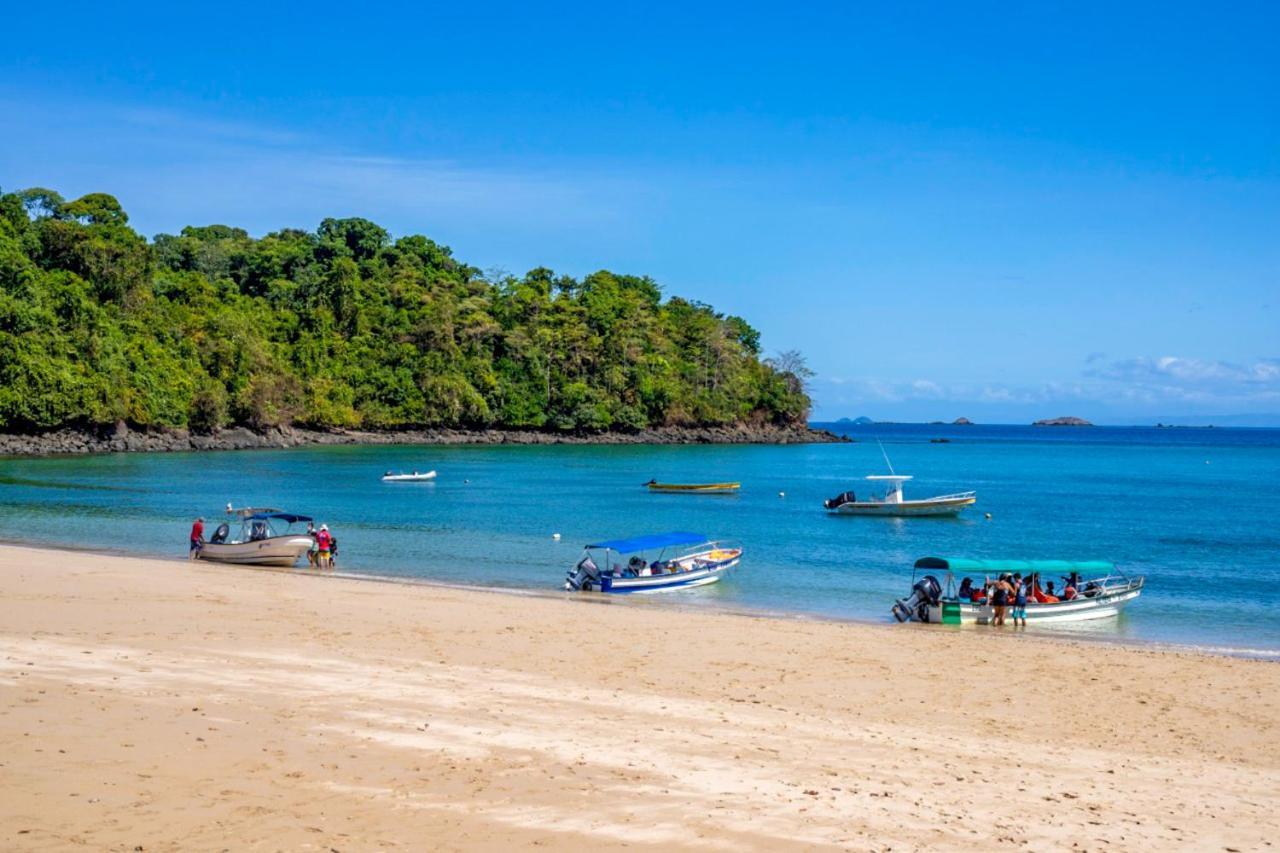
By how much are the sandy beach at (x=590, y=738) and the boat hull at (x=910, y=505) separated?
115 feet

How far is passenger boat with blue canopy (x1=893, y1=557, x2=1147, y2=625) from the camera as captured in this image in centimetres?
2592

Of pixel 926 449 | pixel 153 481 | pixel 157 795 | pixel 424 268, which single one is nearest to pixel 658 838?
pixel 157 795

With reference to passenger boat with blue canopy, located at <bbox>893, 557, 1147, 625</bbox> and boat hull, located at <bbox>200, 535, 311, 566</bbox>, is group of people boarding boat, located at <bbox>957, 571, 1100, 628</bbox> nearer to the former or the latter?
passenger boat with blue canopy, located at <bbox>893, 557, 1147, 625</bbox>

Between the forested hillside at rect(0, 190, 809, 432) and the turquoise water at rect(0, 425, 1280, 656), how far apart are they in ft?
35.0

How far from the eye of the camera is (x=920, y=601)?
26.0 metres

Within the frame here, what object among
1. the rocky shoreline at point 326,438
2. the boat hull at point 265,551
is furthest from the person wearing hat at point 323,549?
the rocky shoreline at point 326,438

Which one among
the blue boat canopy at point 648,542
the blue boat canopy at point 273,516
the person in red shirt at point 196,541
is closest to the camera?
the blue boat canopy at point 648,542

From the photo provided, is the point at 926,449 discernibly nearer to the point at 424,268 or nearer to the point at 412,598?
the point at 424,268

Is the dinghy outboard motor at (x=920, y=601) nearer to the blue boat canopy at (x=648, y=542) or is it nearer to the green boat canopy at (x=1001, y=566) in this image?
the green boat canopy at (x=1001, y=566)

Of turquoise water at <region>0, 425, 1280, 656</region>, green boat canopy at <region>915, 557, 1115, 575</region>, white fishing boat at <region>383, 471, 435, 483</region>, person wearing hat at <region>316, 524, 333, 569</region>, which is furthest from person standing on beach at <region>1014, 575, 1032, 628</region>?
white fishing boat at <region>383, 471, 435, 483</region>

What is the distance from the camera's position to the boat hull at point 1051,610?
25.8m

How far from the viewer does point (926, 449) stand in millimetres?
160750

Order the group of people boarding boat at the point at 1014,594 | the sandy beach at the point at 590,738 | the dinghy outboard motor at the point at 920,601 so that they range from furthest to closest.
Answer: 1. the group of people boarding boat at the point at 1014,594
2. the dinghy outboard motor at the point at 920,601
3. the sandy beach at the point at 590,738

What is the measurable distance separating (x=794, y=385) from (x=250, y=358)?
76395 millimetres
